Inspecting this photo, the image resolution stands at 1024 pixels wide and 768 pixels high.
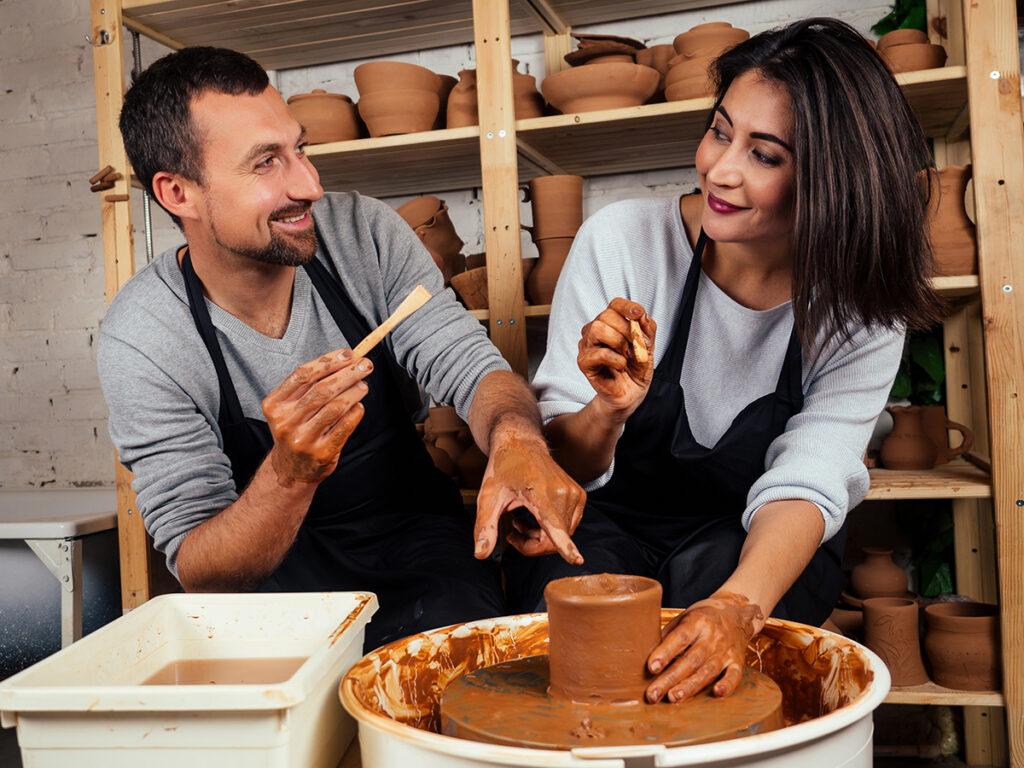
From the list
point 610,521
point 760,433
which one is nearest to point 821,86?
point 760,433

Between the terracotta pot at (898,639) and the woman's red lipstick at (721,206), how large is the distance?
3.78 ft

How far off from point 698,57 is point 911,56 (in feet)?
1.62

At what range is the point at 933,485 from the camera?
2.11 meters

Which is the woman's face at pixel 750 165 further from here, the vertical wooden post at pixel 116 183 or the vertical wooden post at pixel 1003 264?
the vertical wooden post at pixel 116 183

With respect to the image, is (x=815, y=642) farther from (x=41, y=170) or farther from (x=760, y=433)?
(x=41, y=170)

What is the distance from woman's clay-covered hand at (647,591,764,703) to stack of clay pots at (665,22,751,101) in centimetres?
157

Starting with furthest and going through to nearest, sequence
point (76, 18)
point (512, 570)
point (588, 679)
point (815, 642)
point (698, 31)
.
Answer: point (76, 18) → point (698, 31) → point (512, 570) → point (815, 642) → point (588, 679)

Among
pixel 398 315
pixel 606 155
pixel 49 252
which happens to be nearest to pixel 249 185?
pixel 398 315

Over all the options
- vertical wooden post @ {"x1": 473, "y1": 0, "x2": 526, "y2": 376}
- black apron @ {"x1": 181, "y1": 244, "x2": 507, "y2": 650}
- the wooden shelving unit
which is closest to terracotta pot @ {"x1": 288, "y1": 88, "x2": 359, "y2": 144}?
the wooden shelving unit

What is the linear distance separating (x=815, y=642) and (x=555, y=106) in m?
1.70

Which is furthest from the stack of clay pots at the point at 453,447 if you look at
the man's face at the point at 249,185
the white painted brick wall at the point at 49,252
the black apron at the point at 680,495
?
the white painted brick wall at the point at 49,252

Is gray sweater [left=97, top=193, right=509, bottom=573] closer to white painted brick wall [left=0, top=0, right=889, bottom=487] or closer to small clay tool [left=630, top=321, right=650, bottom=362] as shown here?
small clay tool [left=630, top=321, right=650, bottom=362]

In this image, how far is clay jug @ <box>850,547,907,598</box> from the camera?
2.34m

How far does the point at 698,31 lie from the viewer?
87.1 inches
